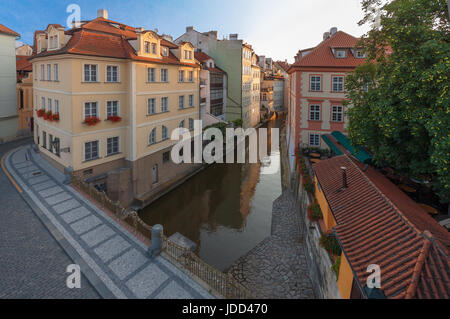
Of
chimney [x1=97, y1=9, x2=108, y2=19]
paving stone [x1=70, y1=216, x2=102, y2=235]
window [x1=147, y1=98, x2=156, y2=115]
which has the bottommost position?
paving stone [x1=70, y1=216, x2=102, y2=235]

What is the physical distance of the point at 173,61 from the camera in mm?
27188

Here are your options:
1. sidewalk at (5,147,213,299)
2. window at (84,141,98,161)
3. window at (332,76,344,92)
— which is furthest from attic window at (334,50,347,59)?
sidewalk at (5,147,213,299)

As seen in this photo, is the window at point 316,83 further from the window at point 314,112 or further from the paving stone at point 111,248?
the paving stone at point 111,248

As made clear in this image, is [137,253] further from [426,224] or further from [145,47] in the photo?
[145,47]

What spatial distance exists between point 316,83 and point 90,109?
20422 millimetres

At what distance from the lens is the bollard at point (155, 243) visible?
12.7 meters

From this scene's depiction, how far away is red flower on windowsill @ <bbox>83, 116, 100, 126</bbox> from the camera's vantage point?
20250mm

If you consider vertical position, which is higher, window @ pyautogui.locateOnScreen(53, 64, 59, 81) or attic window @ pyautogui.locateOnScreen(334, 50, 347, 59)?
attic window @ pyautogui.locateOnScreen(334, 50, 347, 59)

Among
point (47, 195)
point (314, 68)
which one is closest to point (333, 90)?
point (314, 68)

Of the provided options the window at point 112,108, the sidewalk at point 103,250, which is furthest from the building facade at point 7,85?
the window at point 112,108

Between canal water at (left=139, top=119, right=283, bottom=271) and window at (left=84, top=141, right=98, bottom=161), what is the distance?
18.6ft

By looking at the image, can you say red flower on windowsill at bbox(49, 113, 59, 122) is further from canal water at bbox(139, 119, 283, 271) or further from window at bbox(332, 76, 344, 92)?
window at bbox(332, 76, 344, 92)

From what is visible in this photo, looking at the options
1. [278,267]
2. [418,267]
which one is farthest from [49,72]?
[418,267]

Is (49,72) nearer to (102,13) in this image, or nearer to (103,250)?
(102,13)
